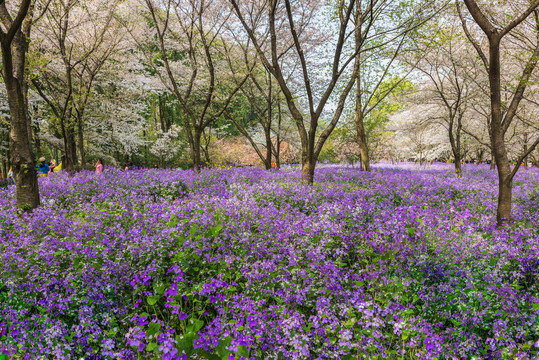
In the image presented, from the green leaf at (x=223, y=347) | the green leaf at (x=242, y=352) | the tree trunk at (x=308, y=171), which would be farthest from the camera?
the tree trunk at (x=308, y=171)

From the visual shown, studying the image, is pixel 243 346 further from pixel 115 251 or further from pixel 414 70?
pixel 414 70

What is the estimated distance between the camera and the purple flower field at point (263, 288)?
252cm

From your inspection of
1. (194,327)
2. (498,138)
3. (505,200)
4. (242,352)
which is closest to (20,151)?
(194,327)

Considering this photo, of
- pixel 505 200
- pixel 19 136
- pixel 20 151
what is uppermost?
pixel 19 136

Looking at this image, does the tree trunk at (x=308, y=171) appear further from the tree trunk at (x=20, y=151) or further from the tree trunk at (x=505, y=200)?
the tree trunk at (x=20, y=151)

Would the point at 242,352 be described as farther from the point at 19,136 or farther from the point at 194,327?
the point at 19,136

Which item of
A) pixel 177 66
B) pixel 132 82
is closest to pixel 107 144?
pixel 132 82

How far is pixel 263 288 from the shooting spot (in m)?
3.31

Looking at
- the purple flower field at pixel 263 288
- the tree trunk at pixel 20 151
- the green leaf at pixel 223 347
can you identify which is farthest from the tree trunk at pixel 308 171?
the green leaf at pixel 223 347

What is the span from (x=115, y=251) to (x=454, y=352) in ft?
13.2

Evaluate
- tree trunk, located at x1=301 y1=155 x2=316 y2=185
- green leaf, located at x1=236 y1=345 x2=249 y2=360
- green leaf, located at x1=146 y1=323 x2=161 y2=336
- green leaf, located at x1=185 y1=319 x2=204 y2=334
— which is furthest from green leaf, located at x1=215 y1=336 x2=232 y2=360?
tree trunk, located at x1=301 y1=155 x2=316 y2=185

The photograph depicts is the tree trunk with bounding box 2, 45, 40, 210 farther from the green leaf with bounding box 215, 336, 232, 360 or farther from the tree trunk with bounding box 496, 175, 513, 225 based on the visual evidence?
the tree trunk with bounding box 496, 175, 513, 225

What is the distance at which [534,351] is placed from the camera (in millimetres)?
2438

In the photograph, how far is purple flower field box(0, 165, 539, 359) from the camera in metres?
2.52
